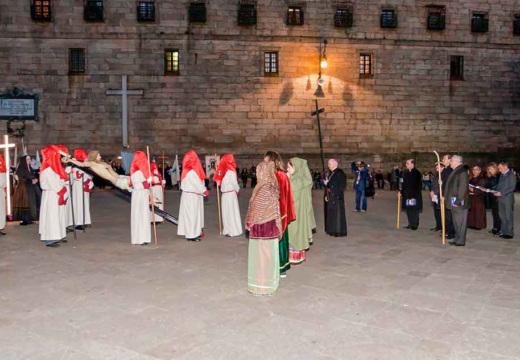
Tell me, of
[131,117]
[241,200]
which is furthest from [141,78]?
[241,200]

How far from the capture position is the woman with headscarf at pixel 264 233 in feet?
20.0

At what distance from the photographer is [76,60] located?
2227 cm

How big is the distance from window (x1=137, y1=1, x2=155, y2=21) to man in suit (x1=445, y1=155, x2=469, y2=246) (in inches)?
681

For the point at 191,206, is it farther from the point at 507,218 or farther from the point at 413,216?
the point at 507,218

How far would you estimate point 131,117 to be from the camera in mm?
22422

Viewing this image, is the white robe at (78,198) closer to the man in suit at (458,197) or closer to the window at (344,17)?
the man in suit at (458,197)

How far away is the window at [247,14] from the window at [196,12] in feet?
5.65

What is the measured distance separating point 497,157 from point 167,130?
17.0 meters

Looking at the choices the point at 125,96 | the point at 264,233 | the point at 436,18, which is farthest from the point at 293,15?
the point at 264,233

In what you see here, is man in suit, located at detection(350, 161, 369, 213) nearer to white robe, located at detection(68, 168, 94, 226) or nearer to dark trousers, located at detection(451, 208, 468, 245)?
dark trousers, located at detection(451, 208, 468, 245)

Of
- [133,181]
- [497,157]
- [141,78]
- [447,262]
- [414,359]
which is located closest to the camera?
[414,359]

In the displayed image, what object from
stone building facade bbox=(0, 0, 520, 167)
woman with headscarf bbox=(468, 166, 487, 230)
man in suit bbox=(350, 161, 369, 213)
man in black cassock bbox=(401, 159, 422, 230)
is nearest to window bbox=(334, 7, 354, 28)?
stone building facade bbox=(0, 0, 520, 167)

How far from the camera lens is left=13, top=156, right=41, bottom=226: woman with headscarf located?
12242 millimetres

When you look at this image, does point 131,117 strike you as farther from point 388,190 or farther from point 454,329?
point 454,329
